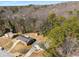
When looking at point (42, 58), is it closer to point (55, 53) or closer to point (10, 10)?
point (55, 53)

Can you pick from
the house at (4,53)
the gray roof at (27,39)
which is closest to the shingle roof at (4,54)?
the house at (4,53)

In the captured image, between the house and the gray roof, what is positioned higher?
the gray roof

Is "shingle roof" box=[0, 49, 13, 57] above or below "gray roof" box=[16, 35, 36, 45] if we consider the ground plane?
below

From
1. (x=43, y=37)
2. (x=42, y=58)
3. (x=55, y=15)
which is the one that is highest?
(x=55, y=15)

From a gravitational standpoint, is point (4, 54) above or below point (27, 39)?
below

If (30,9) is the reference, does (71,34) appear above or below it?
below

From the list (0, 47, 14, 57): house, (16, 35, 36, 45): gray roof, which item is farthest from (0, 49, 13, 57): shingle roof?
(16, 35, 36, 45): gray roof

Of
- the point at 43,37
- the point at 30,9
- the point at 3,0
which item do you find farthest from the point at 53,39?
the point at 3,0

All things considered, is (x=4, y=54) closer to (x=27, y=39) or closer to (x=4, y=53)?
(x=4, y=53)

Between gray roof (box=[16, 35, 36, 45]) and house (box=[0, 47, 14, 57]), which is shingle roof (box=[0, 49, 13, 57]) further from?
gray roof (box=[16, 35, 36, 45])

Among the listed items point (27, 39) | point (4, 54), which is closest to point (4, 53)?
point (4, 54)
